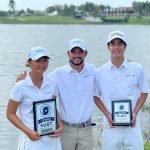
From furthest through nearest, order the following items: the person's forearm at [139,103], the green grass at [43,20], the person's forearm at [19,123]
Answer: the green grass at [43,20], the person's forearm at [139,103], the person's forearm at [19,123]

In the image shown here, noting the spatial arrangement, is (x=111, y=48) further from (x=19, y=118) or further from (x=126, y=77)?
(x=19, y=118)

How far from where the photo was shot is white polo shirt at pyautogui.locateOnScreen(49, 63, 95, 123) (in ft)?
20.8

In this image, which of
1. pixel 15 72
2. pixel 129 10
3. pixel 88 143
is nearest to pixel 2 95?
pixel 15 72

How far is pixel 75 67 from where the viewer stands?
6.42m

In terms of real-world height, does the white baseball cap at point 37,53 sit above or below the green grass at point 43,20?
above

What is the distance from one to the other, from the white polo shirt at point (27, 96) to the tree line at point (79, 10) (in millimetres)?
149894

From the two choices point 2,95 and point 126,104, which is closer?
point 126,104

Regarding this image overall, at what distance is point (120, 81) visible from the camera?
6.42 metres

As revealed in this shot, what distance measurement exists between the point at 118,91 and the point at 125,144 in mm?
716

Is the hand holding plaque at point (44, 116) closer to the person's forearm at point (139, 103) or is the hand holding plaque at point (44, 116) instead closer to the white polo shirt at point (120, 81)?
the white polo shirt at point (120, 81)

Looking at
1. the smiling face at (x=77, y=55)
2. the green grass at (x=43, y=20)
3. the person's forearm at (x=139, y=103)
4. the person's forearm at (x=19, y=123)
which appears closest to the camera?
the person's forearm at (x=19, y=123)

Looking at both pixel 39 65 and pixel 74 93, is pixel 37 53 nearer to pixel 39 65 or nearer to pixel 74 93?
pixel 39 65

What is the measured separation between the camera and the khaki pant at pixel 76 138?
21.1ft

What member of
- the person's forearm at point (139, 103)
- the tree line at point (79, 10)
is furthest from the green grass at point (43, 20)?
the person's forearm at point (139, 103)
